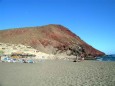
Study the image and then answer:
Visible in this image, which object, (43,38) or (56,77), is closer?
(56,77)

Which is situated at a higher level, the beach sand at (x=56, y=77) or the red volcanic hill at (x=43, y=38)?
the red volcanic hill at (x=43, y=38)

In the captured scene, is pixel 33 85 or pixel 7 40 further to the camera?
pixel 7 40

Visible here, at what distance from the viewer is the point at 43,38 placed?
11425cm

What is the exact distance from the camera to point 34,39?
356 ft

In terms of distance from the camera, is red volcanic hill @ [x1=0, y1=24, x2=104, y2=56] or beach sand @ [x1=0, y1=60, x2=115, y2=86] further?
red volcanic hill @ [x1=0, y1=24, x2=104, y2=56]

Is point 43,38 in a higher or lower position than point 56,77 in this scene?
higher

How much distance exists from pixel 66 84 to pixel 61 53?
89.9 m

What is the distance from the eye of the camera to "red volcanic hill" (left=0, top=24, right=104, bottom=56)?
10553 cm

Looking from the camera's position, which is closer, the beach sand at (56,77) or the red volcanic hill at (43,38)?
the beach sand at (56,77)

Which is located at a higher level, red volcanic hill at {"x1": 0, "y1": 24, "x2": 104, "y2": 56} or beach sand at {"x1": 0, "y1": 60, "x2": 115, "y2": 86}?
red volcanic hill at {"x1": 0, "y1": 24, "x2": 104, "y2": 56}

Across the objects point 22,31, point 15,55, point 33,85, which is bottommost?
point 33,85

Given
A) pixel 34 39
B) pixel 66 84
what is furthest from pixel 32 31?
pixel 66 84

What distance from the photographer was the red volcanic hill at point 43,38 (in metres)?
106

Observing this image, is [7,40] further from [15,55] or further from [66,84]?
[66,84]
